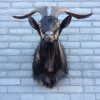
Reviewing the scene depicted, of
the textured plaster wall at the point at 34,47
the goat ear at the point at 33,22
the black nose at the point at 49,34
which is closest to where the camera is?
the black nose at the point at 49,34

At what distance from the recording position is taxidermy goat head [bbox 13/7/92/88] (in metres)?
4.74

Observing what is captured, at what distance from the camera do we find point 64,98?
203 inches

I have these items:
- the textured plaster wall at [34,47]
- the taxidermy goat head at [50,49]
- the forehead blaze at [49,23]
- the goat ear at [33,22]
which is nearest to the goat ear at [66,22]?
the taxidermy goat head at [50,49]

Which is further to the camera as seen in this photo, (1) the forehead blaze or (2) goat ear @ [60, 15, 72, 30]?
(2) goat ear @ [60, 15, 72, 30]

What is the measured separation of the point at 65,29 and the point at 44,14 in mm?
471

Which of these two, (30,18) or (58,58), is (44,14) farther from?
(58,58)

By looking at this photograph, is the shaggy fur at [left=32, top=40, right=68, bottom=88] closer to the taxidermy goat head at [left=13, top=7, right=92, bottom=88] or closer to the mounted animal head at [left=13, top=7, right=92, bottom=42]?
the taxidermy goat head at [left=13, top=7, right=92, bottom=88]

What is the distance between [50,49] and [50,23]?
272mm

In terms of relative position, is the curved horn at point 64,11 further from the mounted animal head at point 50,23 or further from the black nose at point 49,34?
the black nose at point 49,34

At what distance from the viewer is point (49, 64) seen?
16.4 feet

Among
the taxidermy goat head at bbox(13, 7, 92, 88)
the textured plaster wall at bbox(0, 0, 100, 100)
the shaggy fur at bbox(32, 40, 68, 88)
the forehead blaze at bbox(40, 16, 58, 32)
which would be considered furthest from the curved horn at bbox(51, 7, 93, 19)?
the textured plaster wall at bbox(0, 0, 100, 100)

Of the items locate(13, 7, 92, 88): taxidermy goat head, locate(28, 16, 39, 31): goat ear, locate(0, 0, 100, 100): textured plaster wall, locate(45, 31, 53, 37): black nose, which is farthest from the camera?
locate(0, 0, 100, 100): textured plaster wall

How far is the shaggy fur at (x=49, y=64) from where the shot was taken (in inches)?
194

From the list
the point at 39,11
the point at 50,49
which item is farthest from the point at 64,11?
the point at 50,49
